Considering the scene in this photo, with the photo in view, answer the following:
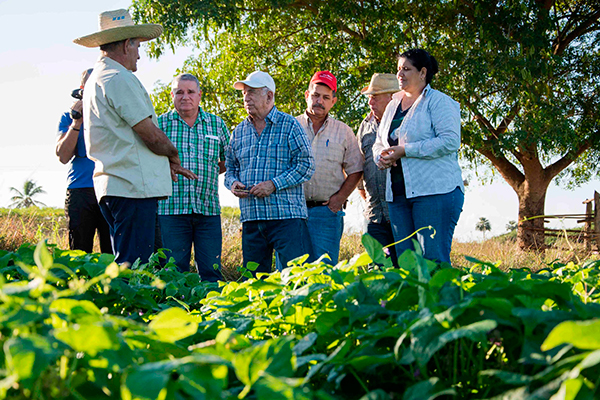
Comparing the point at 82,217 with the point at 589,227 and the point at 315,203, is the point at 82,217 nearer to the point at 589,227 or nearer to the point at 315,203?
the point at 315,203

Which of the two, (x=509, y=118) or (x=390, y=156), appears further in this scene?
(x=509, y=118)

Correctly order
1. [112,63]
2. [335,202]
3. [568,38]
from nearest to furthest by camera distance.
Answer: [112,63] → [335,202] → [568,38]

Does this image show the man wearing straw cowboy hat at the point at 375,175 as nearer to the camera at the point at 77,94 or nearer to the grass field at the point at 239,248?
the grass field at the point at 239,248

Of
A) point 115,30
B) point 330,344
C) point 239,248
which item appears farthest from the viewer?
point 239,248

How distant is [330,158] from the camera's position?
14.2 ft

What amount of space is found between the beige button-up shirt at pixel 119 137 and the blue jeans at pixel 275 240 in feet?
2.81

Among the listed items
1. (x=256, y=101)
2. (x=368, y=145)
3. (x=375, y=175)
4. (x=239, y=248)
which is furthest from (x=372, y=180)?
(x=239, y=248)

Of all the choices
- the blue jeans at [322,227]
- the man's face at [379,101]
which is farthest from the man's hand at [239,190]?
the man's face at [379,101]

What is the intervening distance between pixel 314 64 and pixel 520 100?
403 centimetres

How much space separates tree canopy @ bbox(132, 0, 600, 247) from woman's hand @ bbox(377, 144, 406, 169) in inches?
232

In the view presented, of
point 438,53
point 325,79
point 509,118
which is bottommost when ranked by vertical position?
point 325,79

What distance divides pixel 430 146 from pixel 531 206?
1057cm

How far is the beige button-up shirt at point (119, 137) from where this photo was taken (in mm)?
3031

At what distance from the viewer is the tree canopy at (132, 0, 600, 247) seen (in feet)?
31.4
